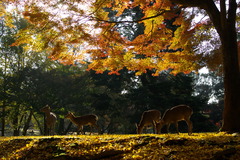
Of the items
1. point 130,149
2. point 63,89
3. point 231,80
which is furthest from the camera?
point 63,89

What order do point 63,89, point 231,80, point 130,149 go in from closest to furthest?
point 130,149 → point 231,80 → point 63,89

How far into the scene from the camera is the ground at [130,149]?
5.20 m

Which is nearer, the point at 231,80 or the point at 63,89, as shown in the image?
the point at 231,80

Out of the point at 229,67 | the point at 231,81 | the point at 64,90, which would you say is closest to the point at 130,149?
the point at 231,81

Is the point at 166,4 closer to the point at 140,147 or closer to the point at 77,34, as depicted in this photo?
the point at 77,34

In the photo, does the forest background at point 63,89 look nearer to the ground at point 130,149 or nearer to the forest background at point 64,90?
the forest background at point 64,90

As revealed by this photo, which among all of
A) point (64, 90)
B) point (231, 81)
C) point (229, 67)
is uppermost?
point (64, 90)

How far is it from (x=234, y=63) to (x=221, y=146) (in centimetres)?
399

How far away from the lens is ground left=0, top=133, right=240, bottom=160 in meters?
5.20

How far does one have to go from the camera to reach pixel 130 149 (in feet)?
19.6

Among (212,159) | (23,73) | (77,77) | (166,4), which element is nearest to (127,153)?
(212,159)

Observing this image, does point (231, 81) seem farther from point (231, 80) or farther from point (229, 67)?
point (229, 67)

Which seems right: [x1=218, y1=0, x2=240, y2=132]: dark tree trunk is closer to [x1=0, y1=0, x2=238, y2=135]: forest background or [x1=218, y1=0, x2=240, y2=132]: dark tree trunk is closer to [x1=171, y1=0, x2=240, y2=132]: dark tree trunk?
[x1=171, y1=0, x2=240, y2=132]: dark tree trunk

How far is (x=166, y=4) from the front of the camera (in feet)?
33.8
